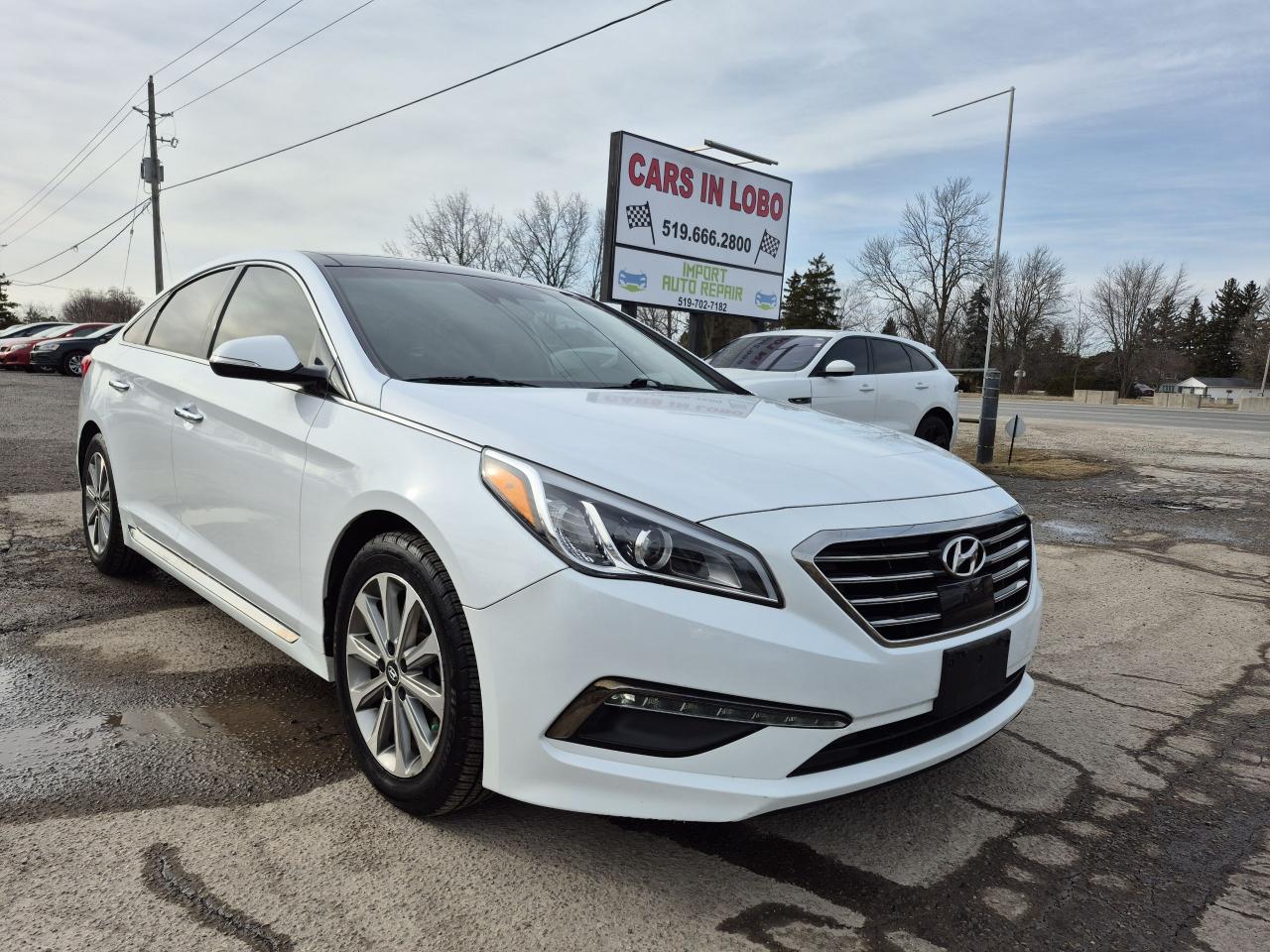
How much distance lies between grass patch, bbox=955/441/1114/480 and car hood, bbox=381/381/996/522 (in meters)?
8.91

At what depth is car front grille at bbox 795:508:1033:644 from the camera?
2021mm

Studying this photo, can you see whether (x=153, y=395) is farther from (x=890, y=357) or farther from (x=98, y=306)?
(x=98, y=306)

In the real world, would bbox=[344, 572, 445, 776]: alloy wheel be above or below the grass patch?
above

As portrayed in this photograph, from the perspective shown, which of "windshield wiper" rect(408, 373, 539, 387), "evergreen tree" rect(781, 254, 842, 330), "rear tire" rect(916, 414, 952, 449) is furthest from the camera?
"evergreen tree" rect(781, 254, 842, 330)

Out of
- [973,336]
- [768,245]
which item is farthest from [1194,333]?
[768,245]

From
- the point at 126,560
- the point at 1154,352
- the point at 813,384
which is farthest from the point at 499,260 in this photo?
the point at 1154,352

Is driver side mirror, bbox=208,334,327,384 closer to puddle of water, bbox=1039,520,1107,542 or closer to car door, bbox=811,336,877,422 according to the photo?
puddle of water, bbox=1039,520,1107,542

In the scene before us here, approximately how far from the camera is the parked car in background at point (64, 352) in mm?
24781

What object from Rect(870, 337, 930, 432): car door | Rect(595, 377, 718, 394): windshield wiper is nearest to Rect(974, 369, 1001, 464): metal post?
Rect(870, 337, 930, 432): car door

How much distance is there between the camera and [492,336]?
315 cm

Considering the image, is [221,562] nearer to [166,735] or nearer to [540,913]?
[166,735]

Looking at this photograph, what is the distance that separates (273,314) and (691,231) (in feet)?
34.4

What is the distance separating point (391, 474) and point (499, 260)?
191 feet

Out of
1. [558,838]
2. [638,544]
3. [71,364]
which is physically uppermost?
[638,544]
